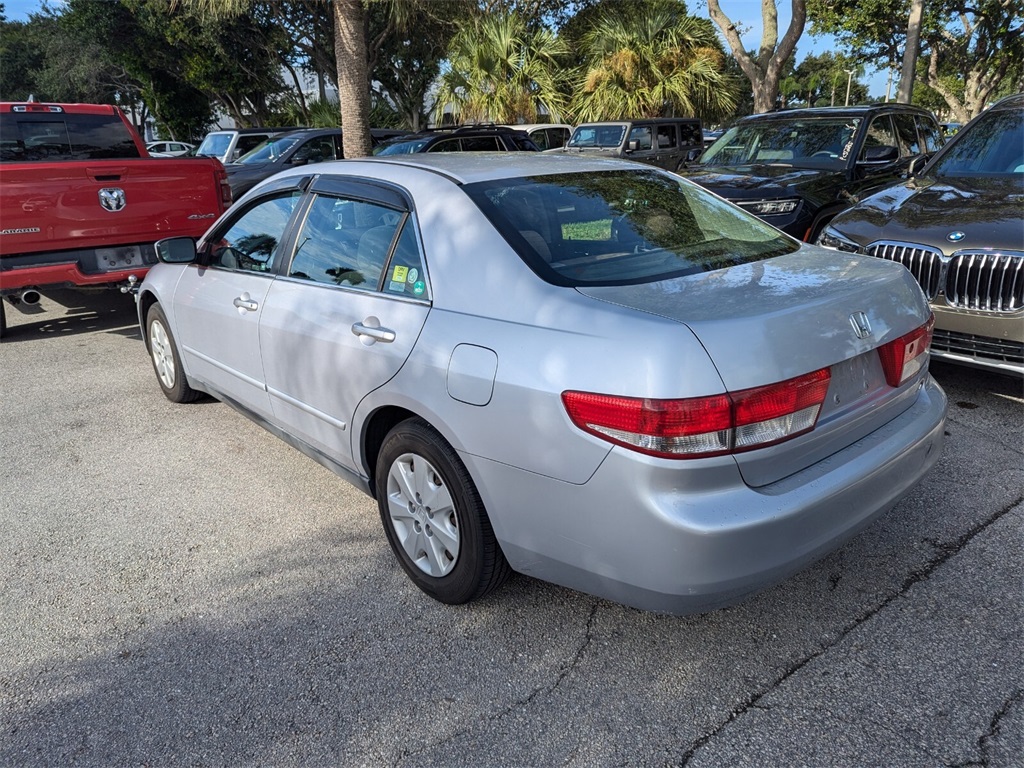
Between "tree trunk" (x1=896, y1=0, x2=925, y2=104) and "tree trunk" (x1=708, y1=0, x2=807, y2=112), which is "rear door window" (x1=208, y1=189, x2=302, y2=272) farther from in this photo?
"tree trunk" (x1=896, y1=0, x2=925, y2=104)

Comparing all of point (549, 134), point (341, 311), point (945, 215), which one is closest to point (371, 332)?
point (341, 311)

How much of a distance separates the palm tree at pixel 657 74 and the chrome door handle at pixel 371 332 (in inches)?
687

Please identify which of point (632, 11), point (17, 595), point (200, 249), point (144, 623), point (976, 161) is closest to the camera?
point (144, 623)

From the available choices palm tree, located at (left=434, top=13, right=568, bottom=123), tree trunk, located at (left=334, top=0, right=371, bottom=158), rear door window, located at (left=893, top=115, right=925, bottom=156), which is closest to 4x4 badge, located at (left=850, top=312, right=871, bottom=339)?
rear door window, located at (left=893, top=115, right=925, bottom=156)

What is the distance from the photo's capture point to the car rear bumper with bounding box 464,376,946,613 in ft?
7.34

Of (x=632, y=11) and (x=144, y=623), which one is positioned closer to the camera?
(x=144, y=623)

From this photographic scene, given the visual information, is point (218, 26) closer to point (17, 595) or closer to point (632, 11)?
point (632, 11)

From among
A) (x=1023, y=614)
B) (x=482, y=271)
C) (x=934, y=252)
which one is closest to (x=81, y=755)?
(x=482, y=271)

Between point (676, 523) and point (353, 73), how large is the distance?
35.5 ft

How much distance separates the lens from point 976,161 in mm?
5898

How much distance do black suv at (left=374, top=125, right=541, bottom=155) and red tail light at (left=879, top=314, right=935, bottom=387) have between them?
9612 mm

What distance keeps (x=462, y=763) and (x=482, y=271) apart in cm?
155

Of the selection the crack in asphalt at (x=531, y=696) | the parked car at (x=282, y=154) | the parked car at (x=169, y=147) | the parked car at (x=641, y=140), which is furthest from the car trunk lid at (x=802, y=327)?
the parked car at (x=169, y=147)

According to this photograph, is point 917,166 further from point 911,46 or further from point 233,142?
point 233,142
